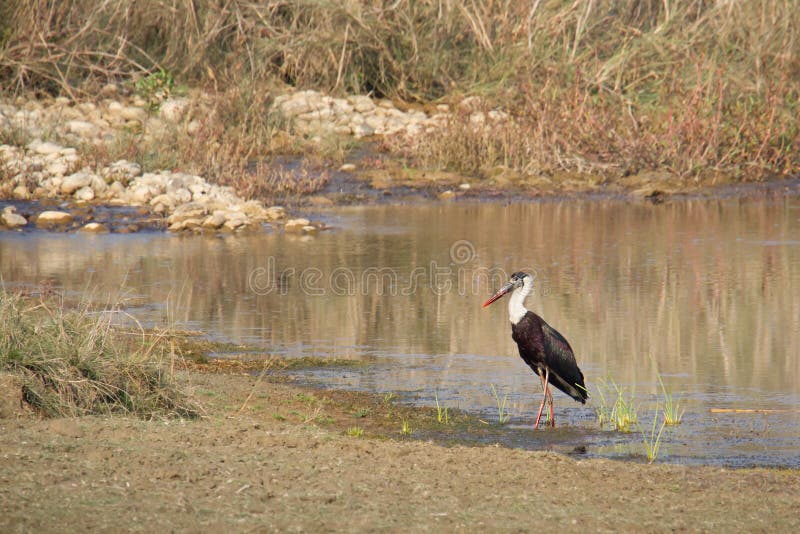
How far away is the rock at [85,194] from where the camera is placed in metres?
17.7

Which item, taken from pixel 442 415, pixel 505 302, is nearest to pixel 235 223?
pixel 505 302

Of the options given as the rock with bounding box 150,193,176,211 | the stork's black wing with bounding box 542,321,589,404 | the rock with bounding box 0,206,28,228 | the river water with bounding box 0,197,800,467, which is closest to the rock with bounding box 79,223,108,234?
the river water with bounding box 0,197,800,467

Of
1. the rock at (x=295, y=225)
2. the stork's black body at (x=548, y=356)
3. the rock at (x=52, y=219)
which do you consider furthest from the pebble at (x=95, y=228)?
the stork's black body at (x=548, y=356)

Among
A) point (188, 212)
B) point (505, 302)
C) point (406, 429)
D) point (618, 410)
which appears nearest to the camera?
point (406, 429)

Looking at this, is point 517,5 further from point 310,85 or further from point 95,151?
point 95,151

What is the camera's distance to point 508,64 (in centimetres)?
2242

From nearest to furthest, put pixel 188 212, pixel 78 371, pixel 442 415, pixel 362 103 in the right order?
1. pixel 78 371
2. pixel 442 415
3. pixel 188 212
4. pixel 362 103

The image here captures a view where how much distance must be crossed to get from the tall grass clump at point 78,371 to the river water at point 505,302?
45.5 inches

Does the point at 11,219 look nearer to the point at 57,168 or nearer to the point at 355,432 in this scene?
the point at 57,168

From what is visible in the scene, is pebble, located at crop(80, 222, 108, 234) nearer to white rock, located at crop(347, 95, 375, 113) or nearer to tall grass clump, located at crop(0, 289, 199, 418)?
white rock, located at crop(347, 95, 375, 113)

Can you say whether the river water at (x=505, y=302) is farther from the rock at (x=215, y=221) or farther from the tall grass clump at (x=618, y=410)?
the rock at (x=215, y=221)

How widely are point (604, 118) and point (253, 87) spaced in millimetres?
6077

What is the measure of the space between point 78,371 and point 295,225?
9.20 m

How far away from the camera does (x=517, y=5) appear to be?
74.7 ft
